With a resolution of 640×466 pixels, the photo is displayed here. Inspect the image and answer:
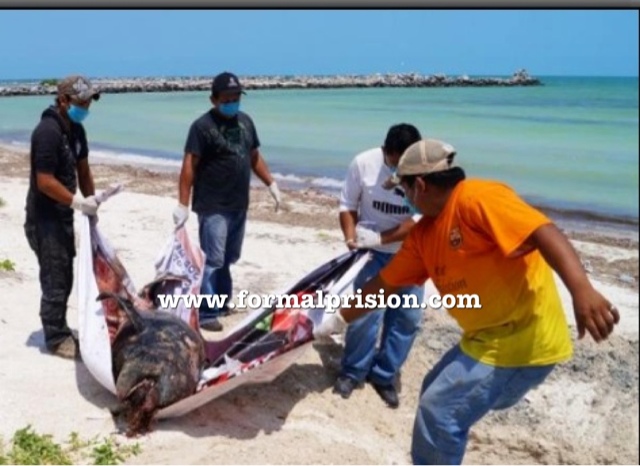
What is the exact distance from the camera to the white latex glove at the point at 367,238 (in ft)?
15.0

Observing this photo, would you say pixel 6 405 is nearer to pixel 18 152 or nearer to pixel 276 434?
pixel 276 434

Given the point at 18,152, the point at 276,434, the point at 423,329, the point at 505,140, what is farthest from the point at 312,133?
the point at 276,434

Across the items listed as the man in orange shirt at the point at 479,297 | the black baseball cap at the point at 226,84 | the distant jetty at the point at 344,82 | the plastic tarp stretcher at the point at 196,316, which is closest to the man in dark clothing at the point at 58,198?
the plastic tarp stretcher at the point at 196,316

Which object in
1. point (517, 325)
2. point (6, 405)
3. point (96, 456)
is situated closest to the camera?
point (517, 325)

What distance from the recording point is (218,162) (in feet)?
17.2

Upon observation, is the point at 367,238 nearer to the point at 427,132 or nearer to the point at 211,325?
the point at 211,325

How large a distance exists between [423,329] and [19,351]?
2.56m

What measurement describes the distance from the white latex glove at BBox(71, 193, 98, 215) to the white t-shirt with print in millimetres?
1413

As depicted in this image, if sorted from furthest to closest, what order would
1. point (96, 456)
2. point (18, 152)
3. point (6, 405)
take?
point (18, 152)
point (6, 405)
point (96, 456)

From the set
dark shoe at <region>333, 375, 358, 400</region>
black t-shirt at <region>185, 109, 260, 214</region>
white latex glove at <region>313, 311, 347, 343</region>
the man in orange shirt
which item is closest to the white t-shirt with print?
white latex glove at <region>313, 311, 347, 343</region>

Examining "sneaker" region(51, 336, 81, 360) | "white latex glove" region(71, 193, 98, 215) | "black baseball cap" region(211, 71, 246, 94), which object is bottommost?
"sneaker" region(51, 336, 81, 360)

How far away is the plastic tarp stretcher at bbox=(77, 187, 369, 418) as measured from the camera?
4.14 meters

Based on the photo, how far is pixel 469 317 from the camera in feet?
10.5

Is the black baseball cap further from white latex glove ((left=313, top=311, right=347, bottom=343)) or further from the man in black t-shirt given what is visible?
white latex glove ((left=313, top=311, right=347, bottom=343))
